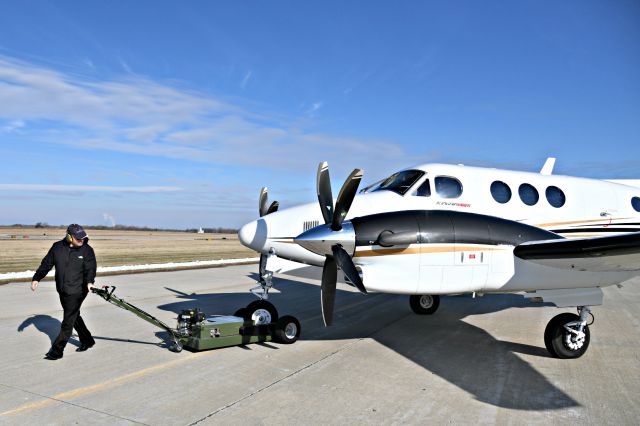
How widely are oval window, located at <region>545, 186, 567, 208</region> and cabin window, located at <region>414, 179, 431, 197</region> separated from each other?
9.55ft

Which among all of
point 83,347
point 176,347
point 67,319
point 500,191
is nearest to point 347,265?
point 176,347

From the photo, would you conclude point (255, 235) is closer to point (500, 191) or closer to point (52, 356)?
point (52, 356)

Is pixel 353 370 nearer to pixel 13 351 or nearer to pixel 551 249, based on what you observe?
pixel 551 249

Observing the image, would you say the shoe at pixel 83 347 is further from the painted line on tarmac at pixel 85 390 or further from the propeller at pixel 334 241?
the propeller at pixel 334 241

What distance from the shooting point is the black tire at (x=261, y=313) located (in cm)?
841

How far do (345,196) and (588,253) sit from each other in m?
3.76

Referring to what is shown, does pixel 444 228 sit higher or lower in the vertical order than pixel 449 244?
higher

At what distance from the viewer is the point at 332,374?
6539 millimetres

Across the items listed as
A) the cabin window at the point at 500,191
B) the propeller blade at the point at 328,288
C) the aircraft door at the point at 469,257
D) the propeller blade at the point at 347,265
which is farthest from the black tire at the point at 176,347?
the cabin window at the point at 500,191

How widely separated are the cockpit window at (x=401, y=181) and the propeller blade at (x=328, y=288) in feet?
7.90

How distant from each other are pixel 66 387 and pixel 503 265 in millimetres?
6645

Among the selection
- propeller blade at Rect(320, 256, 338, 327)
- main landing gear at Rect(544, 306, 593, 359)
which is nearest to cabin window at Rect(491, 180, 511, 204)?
main landing gear at Rect(544, 306, 593, 359)

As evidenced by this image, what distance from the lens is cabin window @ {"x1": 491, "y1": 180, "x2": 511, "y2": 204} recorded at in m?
9.27

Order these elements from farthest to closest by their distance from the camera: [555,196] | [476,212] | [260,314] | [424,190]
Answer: [555,196] < [476,212] < [424,190] < [260,314]
